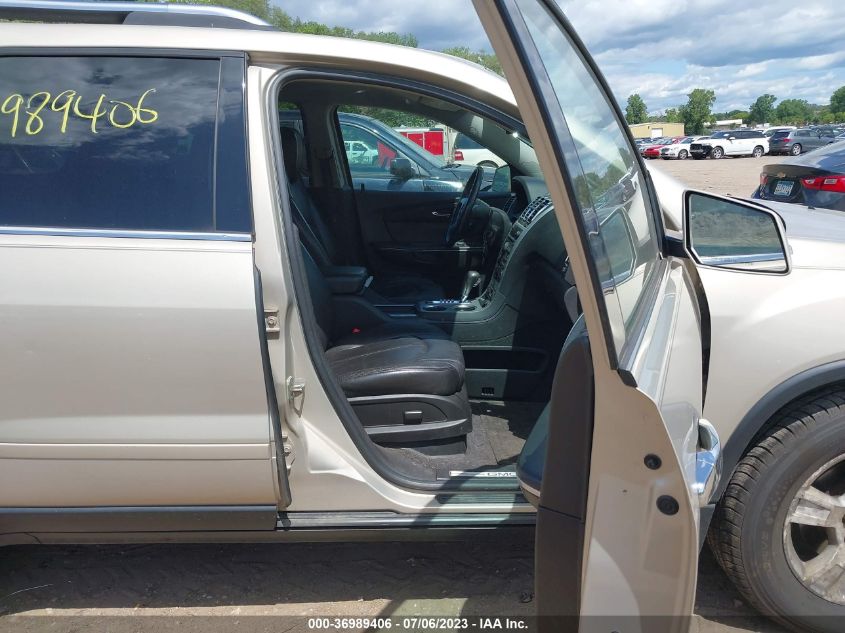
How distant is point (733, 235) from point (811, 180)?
4.73m

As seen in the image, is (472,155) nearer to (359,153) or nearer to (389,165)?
(389,165)

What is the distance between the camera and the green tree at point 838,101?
265 feet

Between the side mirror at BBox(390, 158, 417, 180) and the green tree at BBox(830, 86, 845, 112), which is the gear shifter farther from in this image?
the green tree at BBox(830, 86, 845, 112)

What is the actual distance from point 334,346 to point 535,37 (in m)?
1.68

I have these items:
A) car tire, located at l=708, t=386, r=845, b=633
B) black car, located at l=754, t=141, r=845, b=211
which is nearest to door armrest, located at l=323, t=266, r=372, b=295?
car tire, located at l=708, t=386, r=845, b=633

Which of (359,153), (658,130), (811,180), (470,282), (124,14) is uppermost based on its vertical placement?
(658,130)

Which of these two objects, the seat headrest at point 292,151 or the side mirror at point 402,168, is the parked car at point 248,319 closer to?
the seat headrest at point 292,151

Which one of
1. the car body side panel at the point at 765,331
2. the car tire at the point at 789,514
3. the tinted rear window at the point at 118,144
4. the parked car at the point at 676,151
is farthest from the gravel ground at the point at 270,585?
the parked car at the point at 676,151

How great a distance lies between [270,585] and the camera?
2463mm

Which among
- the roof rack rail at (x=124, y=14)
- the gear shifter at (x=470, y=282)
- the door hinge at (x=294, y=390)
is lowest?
the gear shifter at (x=470, y=282)

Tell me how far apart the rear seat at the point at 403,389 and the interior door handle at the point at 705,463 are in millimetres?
1148

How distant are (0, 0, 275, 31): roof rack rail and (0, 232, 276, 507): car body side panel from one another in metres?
0.76

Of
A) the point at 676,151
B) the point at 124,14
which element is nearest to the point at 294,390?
the point at 124,14

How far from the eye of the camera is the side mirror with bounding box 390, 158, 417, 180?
4.77 m
